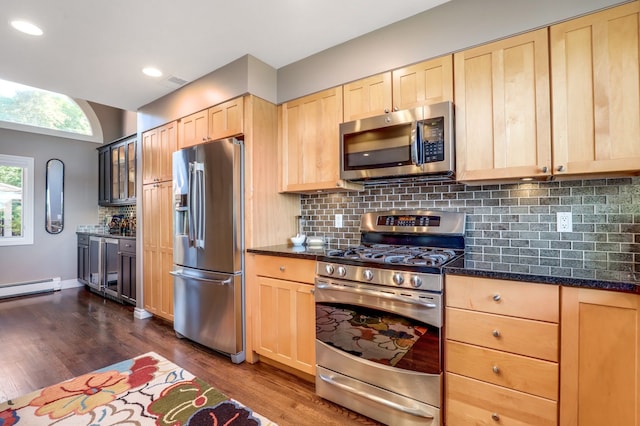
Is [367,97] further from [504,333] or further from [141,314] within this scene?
[141,314]

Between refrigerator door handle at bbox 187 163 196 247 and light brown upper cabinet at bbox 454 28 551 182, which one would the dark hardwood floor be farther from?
light brown upper cabinet at bbox 454 28 551 182

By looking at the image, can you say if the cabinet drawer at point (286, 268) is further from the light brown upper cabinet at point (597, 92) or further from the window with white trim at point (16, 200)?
the window with white trim at point (16, 200)

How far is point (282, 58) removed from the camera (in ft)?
8.88

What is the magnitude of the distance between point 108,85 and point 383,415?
12.6ft

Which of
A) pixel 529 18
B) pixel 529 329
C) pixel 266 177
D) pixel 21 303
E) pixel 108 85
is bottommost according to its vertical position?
pixel 21 303

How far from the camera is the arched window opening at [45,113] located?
468 centimetres

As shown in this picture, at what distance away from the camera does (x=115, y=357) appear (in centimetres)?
271

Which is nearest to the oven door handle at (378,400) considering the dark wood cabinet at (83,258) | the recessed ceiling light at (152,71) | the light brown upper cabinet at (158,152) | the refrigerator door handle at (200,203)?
the refrigerator door handle at (200,203)

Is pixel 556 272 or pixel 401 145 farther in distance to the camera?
pixel 401 145

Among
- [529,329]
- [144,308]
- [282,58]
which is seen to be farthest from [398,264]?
[144,308]

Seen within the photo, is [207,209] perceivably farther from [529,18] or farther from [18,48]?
[529,18]

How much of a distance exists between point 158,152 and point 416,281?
10.6 ft

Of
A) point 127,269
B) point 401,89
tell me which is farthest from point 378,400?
point 127,269

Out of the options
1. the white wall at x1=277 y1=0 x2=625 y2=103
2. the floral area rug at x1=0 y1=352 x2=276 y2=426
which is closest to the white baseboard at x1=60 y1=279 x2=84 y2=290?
the floral area rug at x1=0 y1=352 x2=276 y2=426
